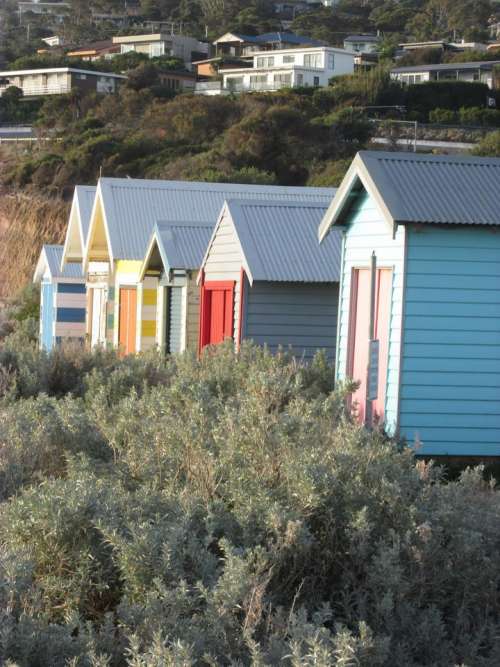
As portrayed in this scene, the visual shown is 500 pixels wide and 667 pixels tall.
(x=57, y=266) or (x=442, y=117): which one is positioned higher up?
(x=442, y=117)

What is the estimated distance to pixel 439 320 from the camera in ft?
42.8

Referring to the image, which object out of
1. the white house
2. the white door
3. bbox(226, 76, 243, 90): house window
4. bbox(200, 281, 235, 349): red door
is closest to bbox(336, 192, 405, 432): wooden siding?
bbox(200, 281, 235, 349): red door

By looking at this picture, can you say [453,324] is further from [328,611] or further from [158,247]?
[158,247]

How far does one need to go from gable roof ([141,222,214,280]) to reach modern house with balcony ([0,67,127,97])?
65.9m

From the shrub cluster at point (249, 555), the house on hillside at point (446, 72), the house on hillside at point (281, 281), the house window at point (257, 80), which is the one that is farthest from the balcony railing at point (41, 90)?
the shrub cluster at point (249, 555)

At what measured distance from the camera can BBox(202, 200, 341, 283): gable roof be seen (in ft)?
57.4

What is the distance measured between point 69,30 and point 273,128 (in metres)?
89.6

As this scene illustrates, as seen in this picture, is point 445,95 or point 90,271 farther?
point 445,95

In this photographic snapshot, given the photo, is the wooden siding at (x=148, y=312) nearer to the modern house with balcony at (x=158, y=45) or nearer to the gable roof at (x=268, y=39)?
the gable roof at (x=268, y=39)


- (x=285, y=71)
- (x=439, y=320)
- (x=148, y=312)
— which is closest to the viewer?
(x=439, y=320)

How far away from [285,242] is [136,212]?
7.64 metres

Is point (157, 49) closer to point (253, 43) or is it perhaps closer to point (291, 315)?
point (253, 43)

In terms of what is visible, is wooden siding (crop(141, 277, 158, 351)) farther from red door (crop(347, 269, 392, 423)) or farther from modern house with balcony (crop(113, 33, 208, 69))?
modern house with balcony (crop(113, 33, 208, 69))

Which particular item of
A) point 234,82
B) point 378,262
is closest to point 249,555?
point 378,262
